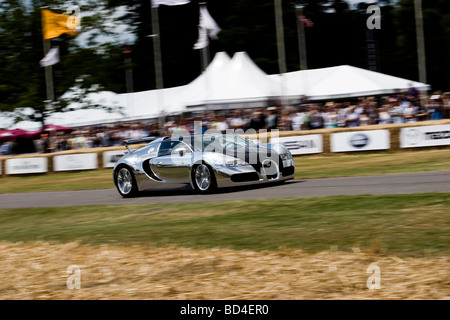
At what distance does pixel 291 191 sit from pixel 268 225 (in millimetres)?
3795

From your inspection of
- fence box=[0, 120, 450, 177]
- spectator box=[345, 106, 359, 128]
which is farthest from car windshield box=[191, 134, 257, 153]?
spectator box=[345, 106, 359, 128]

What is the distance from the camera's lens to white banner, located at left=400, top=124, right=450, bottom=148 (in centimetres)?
1950

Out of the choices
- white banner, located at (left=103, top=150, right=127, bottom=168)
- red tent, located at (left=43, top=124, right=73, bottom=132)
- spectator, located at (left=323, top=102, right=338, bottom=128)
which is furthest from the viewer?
red tent, located at (left=43, top=124, right=73, bottom=132)

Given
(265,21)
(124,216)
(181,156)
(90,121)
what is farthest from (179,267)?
(265,21)

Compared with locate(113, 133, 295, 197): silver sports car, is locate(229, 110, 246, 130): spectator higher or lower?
higher

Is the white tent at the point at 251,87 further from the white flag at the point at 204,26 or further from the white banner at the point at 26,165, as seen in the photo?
the white banner at the point at 26,165

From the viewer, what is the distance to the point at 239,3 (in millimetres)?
54625

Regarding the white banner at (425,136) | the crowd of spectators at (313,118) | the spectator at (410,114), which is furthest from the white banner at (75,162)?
the white banner at (425,136)

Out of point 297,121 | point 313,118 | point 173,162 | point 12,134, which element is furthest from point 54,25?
point 173,162

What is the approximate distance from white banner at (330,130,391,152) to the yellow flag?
16.4 metres

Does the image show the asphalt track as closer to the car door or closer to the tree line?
the car door

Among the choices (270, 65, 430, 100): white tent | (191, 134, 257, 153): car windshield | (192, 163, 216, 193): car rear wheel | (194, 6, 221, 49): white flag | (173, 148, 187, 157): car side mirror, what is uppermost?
(194, 6, 221, 49): white flag

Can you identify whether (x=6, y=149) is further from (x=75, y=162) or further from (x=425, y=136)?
(x=425, y=136)

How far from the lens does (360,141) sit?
21125 millimetres
